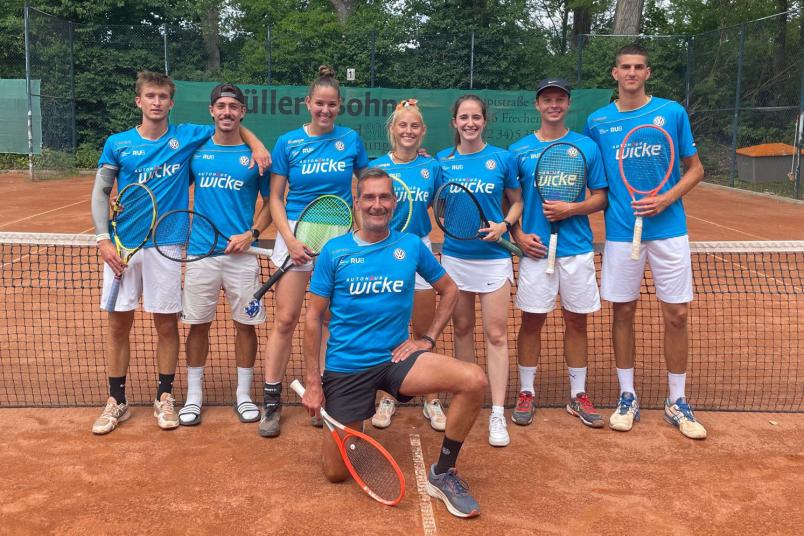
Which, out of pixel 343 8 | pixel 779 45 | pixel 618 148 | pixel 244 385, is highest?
pixel 343 8

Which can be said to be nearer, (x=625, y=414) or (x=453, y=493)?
(x=453, y=493)

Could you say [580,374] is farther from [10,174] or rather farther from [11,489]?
[10,174]

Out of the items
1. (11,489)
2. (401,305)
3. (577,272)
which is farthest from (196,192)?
(577,272)

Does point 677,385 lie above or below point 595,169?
below

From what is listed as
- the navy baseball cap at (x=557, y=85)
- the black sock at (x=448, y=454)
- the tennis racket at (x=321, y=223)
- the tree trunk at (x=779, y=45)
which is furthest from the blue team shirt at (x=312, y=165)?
the tree trunk at (x=779, y=45)

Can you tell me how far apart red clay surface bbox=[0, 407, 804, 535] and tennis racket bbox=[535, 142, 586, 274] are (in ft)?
3.68

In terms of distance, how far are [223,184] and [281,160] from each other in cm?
37

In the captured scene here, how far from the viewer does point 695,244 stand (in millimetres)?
4586

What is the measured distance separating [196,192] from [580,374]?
255cm

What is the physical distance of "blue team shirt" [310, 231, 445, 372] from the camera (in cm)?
343

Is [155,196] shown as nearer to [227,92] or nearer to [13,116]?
[227,92]

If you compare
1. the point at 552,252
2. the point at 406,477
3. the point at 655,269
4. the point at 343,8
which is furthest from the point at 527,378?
the point at 343,8

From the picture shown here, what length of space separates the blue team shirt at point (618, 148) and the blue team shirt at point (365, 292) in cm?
138

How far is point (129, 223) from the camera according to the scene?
409 centimetres
